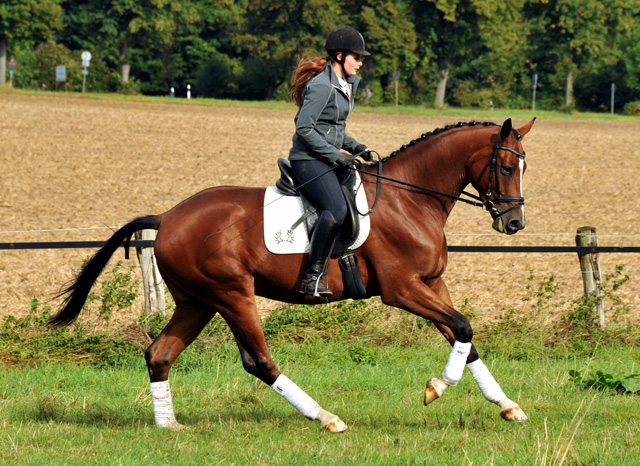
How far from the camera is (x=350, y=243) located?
6520 millimetres

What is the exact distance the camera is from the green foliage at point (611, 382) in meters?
7.49

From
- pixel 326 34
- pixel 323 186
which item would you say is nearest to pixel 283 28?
pixel 326 34

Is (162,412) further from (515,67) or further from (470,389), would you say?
(515,67)

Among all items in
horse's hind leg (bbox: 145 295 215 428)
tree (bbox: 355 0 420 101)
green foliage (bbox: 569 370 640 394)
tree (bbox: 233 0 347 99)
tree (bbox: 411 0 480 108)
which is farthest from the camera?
tree (bbox: 411 0 480 108)

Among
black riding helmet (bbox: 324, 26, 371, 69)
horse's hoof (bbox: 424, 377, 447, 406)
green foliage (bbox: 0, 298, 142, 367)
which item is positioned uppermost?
black riding helmet (bbox: 324, 26, 371, 69)

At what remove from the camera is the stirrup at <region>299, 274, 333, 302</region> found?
21.0 feet

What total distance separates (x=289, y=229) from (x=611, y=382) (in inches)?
127

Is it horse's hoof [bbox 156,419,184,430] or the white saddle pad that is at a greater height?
the white saddle pad

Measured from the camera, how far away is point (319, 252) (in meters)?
6.43

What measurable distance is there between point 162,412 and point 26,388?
72.9 inches

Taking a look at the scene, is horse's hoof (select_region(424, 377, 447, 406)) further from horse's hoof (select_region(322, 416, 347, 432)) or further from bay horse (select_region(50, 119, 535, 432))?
horse's hoof (select_region(322, 416, 347, 432))

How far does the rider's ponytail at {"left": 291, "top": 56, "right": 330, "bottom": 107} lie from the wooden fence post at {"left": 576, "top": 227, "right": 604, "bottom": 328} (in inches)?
191

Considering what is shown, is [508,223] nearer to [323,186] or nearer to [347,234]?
[347,234]

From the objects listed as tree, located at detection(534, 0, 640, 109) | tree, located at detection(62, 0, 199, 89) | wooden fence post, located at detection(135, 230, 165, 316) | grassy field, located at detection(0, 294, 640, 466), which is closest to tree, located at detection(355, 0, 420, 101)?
tree, located at detection(534, 0, 640, 109)
